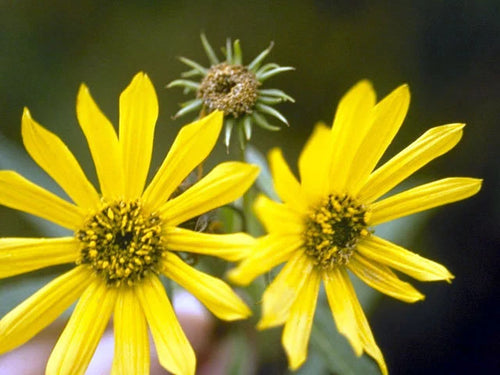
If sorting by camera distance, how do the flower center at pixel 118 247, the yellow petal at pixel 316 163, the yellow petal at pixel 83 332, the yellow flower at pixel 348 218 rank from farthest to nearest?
the flower center at pixel 118 247 < the yellow petal at pixel 83 332 < the yellow flower at pixel 348 218 < the yellow petal at pixel 316 163

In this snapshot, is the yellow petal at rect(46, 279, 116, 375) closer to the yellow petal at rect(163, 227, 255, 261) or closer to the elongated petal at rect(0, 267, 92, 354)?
Result: the elongated petal at rect(0, 267, 92, 354)

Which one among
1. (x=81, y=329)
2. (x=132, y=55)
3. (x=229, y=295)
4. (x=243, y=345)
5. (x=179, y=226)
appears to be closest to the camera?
(x=229, y=295)

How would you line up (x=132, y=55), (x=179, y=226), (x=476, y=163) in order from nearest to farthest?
(x=179, y=226), (x=476, y=163), (x=132, y=55)

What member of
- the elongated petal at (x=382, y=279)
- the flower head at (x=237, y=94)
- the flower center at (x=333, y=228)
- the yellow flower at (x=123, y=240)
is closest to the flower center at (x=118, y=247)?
the yellow flower at (x=123, y=240)

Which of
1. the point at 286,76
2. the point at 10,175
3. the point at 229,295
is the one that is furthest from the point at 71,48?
the point at 229,295

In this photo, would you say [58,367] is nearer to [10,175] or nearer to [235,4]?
[10,175]

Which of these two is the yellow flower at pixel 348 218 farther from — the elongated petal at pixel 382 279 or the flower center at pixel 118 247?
the flower center at pixel 118 247
